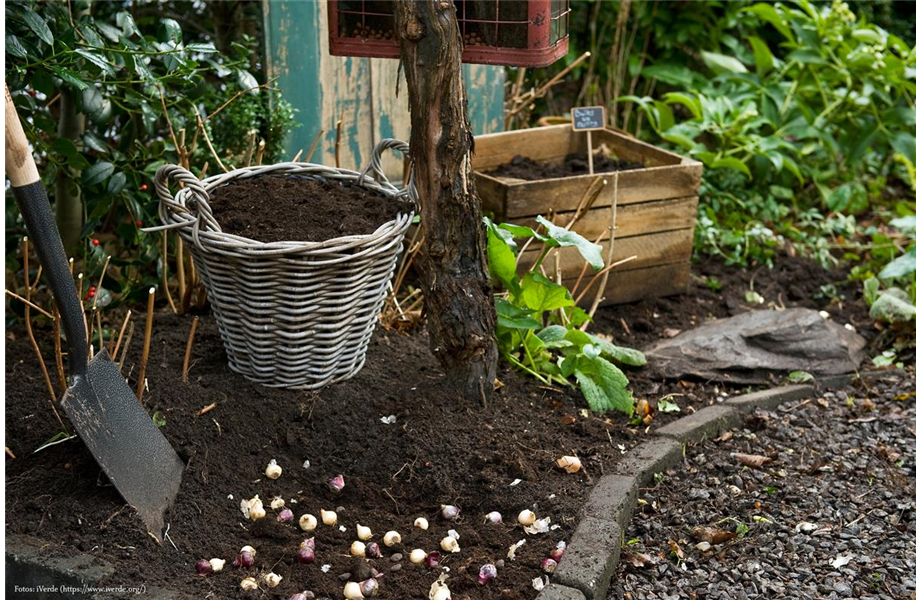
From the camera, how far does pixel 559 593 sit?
2270 millimetres

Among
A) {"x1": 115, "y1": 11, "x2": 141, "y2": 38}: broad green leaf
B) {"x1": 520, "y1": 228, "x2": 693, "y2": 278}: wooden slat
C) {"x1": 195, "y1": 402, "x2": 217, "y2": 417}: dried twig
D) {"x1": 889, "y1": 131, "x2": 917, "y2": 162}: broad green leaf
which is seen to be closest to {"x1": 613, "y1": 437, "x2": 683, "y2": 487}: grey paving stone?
{"x1": 520, "y1": 228, "x2": 693, "y2": 278}: wooden slat

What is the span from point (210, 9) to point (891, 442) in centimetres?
328

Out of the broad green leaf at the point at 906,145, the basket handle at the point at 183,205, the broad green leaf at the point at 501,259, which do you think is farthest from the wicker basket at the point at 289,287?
the broad green leaf at the point at 906,145

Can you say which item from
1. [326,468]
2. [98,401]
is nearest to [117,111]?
[98,401]

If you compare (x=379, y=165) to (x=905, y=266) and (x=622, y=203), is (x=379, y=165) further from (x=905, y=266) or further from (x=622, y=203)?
(x=905, y=266)

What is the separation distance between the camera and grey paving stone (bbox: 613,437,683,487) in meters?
2.84

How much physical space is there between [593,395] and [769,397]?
0.70 meters

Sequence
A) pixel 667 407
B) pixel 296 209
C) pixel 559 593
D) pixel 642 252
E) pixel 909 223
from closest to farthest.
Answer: pixel 559 593, pixel 296 209, pixel 667 407, pixel 642 252, pixel 909 223

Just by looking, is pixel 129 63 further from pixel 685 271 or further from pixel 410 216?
pixel 685 271

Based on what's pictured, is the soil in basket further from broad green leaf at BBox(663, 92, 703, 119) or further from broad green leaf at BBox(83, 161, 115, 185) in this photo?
broad green leaf at BBox(663, 92, 703, 119)

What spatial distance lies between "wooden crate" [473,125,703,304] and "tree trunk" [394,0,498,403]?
0.84 m

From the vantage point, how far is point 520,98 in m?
4.72

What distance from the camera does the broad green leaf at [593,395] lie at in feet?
10.3

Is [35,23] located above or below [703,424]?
above
